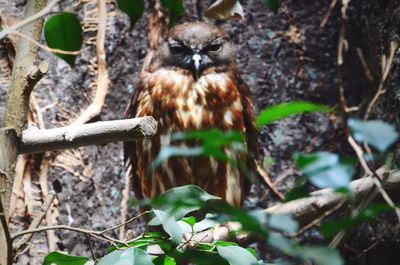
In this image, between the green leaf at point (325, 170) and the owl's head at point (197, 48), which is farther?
the owl's head at point (197, 48)

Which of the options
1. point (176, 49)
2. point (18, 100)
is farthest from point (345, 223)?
point (176, 49)

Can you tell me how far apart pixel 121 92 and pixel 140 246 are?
2030 millimetres

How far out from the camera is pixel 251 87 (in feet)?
11.1

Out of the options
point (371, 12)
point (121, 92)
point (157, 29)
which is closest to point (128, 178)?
point (121, 92)

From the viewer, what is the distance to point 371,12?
9.98 ft

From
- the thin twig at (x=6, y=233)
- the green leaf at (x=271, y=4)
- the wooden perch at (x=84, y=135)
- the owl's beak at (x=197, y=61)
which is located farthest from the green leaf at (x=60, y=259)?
the owl's beak at (x=197, y=61)

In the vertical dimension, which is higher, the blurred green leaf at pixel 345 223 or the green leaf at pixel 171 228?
the blurred green leaf at pixel 345 223

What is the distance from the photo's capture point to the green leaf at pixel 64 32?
132cm

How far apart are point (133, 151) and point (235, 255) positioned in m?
1.93

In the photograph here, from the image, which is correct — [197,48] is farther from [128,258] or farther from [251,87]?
[128,258]

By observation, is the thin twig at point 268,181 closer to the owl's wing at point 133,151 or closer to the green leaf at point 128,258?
the owl's wing at point 133,151

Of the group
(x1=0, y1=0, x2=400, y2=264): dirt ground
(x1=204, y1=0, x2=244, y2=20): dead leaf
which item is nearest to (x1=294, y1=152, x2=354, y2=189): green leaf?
(x1=204, y1=0, x2=244, y2=20): dead leaf

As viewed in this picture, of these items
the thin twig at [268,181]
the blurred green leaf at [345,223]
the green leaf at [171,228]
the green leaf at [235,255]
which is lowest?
the thin twig at [268,181]

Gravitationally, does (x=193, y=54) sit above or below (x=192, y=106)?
above
